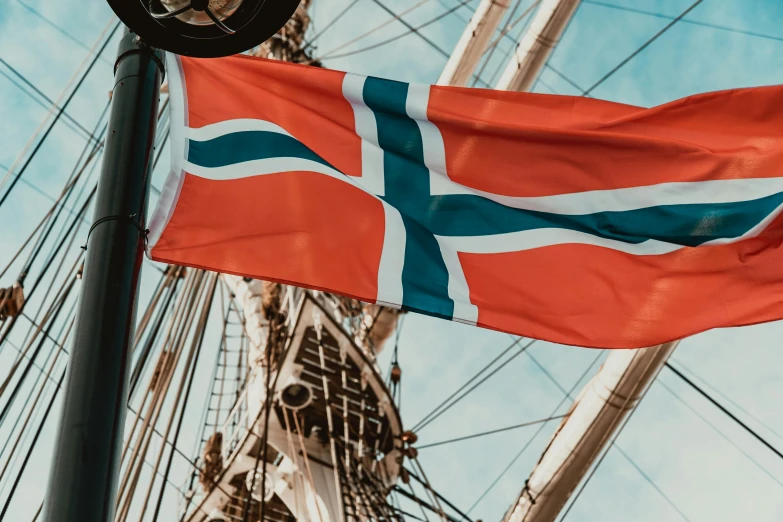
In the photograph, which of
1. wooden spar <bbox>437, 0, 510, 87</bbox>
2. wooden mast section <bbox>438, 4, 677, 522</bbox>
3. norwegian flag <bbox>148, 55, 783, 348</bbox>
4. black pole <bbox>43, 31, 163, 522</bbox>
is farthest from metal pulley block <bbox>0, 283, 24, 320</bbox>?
wooden spar <bbox>437, 0, 510, 87</bbox>

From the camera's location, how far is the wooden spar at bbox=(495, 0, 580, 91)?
37.2 feet

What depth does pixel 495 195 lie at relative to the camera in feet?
13.5

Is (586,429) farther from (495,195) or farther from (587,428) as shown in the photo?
(495,195)

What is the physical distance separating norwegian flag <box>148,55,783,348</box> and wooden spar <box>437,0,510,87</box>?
28.2 ft

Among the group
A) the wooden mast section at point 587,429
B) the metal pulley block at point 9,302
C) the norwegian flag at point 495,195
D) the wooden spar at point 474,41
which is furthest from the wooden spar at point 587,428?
the wooden spar at point 474,41

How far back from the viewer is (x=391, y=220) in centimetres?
392

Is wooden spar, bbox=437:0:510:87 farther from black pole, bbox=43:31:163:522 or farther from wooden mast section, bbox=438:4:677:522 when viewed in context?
black pole, bbox=43:31:163:522

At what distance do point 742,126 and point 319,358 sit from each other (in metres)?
6.68

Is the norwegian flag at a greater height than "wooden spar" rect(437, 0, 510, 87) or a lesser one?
lesser

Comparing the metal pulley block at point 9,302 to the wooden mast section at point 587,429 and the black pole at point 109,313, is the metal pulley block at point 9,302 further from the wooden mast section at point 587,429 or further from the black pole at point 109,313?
the wooden mast section at point 587,429

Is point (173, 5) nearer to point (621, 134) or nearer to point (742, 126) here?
point (621, 134)

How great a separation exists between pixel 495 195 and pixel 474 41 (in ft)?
31.4

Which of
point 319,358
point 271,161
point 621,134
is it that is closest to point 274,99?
point 271,161

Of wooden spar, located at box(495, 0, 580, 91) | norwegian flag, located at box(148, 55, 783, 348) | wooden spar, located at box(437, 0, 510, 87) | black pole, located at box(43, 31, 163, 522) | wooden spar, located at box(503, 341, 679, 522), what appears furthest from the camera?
wooden spar, located at box(437, 0, 510, 87)
